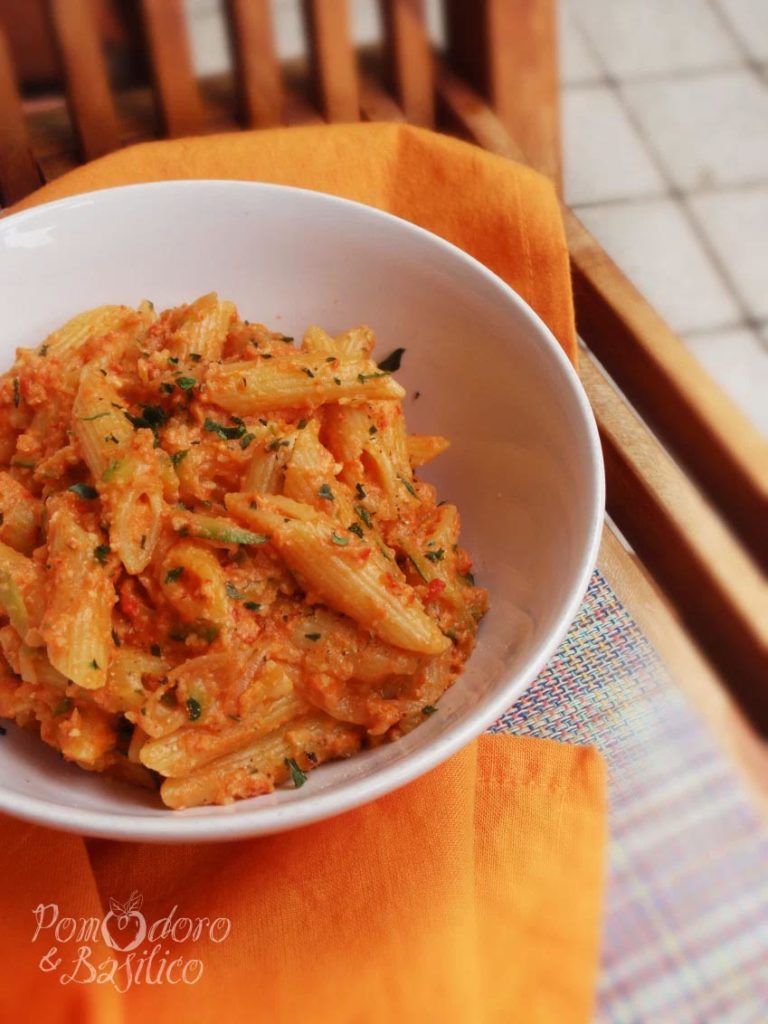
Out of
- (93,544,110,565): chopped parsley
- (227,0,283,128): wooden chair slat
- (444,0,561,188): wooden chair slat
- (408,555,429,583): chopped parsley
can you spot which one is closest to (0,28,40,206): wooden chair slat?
(227,0,283,128): wooden chair slat

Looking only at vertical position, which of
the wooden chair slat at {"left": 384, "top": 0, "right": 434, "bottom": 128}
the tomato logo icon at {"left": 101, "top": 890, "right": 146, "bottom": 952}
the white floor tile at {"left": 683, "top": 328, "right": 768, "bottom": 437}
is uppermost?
the wooden chair slat at {"left": 384, "top": 0, "right": 434, "bottom": 128}

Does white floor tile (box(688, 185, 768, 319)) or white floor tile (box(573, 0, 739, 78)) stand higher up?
white floor tile (box(573, 0, 739, 78))

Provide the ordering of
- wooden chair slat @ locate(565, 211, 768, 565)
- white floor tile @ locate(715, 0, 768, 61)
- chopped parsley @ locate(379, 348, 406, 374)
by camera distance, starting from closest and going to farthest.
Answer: wooden chair slat @ locate(565, 211, 768, 565) → chopped parsley @ locate(379, 348, 406, 374) → white floor tile @ locate(715, 0, 768, 61)

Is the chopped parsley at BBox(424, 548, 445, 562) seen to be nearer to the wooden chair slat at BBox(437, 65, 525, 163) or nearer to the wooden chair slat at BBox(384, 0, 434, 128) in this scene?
the wooden chair slat at BBox(437, 65, 525, 163)

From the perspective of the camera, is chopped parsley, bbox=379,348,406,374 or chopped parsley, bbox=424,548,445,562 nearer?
chopped parsley, bbox=424,548,445,562

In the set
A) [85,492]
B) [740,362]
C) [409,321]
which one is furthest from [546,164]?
[740,362]

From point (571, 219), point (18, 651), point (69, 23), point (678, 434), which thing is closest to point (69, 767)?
point (18, 651)

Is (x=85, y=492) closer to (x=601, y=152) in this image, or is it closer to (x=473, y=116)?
(x=473, y=116)
